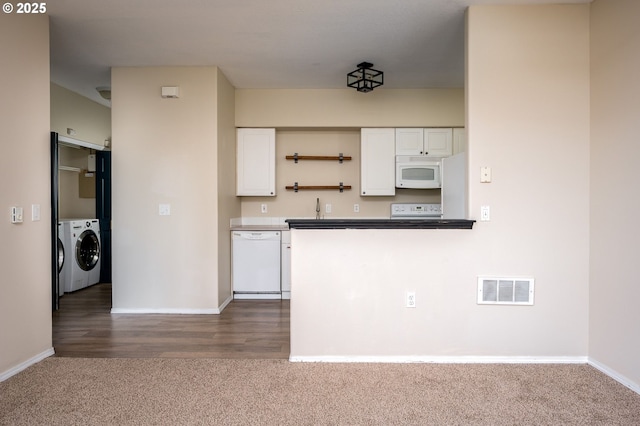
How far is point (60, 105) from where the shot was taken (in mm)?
4605

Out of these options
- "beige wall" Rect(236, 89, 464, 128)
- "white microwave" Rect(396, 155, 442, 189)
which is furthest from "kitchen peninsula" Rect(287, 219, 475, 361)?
"beige wall" Rect(236, 89, 464, 128)

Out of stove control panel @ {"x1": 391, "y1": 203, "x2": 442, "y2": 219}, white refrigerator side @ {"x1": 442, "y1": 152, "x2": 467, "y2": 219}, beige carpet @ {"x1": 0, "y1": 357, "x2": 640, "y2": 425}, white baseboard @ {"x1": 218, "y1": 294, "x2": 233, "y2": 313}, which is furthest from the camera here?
stove control panel @ {"x1": 391, "y1": 203, "x2": 442, "y2": 219}

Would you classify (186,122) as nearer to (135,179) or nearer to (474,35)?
(135,179)

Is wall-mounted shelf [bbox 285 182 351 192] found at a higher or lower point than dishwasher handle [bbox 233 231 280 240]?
higher

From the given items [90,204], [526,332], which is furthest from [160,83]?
[526,332]

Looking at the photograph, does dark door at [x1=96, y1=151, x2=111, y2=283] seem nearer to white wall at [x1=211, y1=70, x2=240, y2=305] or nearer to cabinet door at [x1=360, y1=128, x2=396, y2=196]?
white wall at [x1=211, y1=70, x2=240, y2=305]

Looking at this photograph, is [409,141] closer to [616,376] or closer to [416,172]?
[416,172]

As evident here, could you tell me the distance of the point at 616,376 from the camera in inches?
94.4

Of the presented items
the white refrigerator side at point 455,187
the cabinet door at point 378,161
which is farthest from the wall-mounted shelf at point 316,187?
the white refrigerator side at point 455,187

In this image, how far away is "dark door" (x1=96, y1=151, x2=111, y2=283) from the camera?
539cm

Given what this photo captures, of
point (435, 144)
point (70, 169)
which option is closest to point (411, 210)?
point (435, 144)

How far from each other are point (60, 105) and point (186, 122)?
193 cm

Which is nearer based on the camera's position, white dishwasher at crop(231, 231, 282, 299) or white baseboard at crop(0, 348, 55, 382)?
white baseboard at crop(0, 348, 55, 382)

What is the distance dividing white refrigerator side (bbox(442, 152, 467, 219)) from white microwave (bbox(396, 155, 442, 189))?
47.2 inches
